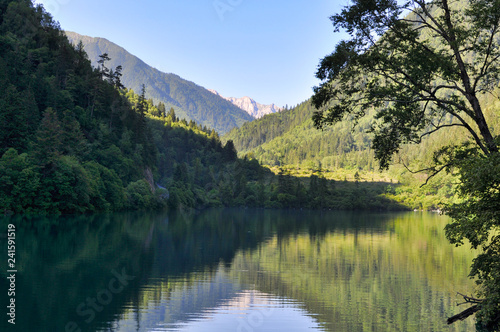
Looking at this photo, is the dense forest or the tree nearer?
the tree

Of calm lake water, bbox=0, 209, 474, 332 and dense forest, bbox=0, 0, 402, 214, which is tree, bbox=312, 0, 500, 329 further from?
dense forest, bbox=0, 0, 402, 214

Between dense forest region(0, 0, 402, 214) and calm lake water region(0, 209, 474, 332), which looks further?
dense forest region(0, 0, 402, 214)

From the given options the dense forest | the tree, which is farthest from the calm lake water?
the dense forest

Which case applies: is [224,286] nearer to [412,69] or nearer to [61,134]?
[412,69]

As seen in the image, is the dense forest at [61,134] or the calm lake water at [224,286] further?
the dense forest at [61,134]

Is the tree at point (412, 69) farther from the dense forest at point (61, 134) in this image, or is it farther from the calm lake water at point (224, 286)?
the dense forest at point (61, 134)

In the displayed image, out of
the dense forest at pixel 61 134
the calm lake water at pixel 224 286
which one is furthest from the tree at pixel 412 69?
the dense forest at pixel 61 134

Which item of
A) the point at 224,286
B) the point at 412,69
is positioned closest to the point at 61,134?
the point at 224,286

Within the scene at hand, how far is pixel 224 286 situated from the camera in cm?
3394

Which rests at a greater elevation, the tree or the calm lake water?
the tree

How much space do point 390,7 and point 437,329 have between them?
58.4ft

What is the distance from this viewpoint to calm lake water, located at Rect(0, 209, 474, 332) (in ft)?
79.2

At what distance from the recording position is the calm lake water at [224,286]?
2412 centimetres

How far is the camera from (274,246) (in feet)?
199
